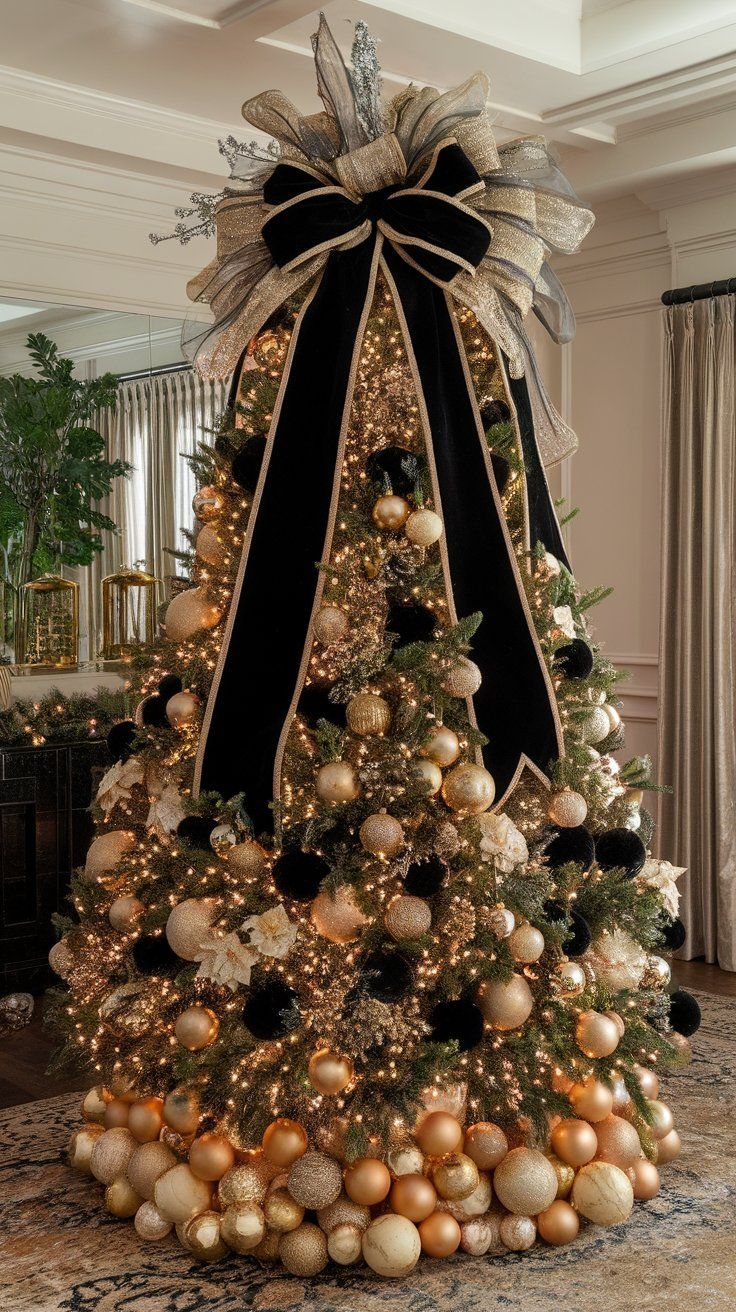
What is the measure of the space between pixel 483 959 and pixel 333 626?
64 cm

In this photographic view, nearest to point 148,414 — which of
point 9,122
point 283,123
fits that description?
point 9,122

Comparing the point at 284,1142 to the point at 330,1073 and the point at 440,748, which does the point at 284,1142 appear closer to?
the point at 330,1073

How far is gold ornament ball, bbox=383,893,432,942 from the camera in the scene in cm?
208

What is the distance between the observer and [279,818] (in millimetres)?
2191

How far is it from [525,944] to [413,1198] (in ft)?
1.56

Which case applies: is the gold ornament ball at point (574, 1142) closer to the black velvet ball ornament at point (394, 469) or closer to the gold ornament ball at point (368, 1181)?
the gold ornament ball at point (368, 1181)

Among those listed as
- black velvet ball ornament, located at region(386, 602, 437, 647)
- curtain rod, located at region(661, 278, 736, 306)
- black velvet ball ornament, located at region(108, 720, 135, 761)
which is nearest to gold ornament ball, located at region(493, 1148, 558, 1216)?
black velvet ball ornament, located at region(386, 602, 437, 647)

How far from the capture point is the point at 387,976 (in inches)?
82.7

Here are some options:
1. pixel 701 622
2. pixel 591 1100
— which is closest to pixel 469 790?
pixel 591 1100

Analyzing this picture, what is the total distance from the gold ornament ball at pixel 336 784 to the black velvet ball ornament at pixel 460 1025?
15.8 inches

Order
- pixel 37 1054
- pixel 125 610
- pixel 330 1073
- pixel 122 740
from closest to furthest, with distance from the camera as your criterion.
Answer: pixel 330 1073 < pixel 122 740 < pixel 37 1054 < pixel 125 610

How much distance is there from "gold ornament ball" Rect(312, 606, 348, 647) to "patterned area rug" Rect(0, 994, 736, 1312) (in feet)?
3.67

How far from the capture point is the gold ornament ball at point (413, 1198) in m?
2.12

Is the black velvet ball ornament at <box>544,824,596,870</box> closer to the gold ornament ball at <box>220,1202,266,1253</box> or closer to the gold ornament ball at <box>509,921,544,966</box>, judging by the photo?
the gold ornament ball at <box>509,921,544,966</box>
